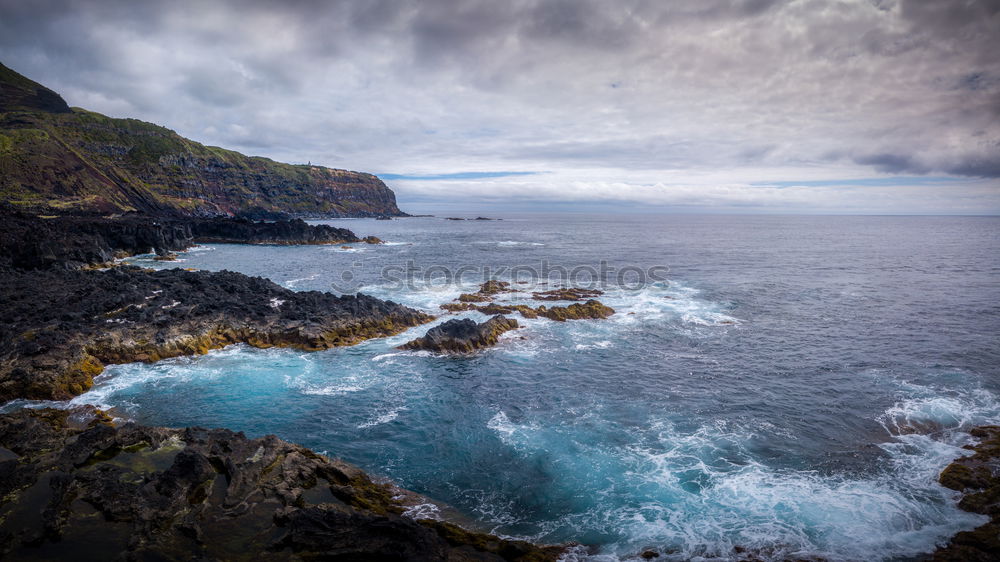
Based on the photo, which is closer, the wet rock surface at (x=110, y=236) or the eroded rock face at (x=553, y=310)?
the eroded rock face at (x=553, y=310)

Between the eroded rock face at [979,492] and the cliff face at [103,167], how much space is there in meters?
131

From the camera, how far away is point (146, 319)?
31.9 metres

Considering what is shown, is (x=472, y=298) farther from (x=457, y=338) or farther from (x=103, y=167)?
(x=103, y=167)

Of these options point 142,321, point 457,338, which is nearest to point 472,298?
point 457,338

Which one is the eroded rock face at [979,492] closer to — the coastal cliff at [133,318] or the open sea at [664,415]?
the open sea at [664,415]

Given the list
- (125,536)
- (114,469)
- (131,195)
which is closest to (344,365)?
(114,469)

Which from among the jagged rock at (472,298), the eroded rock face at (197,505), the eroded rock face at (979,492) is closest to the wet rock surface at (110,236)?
the jagged rock at (472,298)

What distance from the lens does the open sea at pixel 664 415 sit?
1573cm

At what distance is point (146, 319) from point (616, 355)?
33.0m

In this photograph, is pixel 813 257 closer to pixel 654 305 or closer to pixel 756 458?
pixel 654 305

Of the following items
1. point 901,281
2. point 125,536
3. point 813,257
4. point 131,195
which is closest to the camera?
point 125,536

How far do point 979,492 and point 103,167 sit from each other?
183450mm

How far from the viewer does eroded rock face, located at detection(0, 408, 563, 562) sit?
40.2 ft

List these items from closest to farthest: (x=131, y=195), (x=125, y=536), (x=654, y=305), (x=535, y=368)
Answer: (x=125, y=536), (x=535, y=368), (x=654, y=305), (x=131, y=195)
